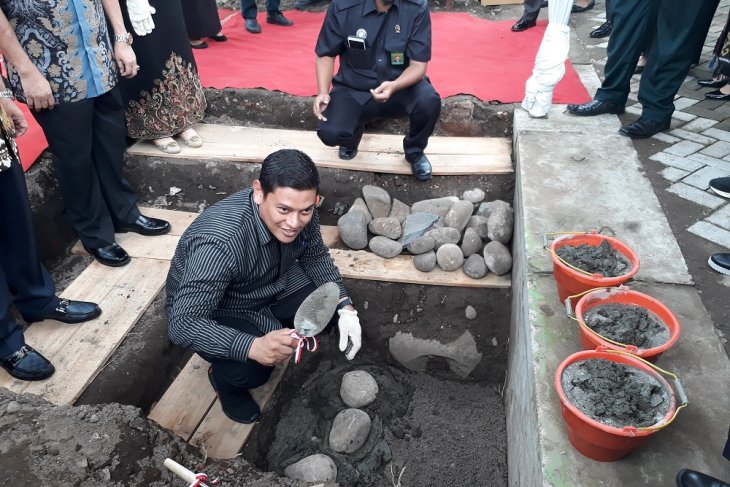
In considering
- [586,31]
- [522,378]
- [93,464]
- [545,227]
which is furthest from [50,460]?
[586,31]

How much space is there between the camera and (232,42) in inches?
213

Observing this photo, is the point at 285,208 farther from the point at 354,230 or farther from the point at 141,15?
the point at 141,15

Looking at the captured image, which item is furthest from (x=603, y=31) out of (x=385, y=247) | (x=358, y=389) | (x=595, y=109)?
(x=358, y=389)

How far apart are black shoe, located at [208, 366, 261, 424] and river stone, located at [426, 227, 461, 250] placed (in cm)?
139

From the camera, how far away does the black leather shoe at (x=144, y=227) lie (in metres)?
3.37

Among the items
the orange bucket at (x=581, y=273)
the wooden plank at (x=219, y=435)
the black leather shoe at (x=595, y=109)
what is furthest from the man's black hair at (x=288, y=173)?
the black leather shoe at (x=595, y=109)

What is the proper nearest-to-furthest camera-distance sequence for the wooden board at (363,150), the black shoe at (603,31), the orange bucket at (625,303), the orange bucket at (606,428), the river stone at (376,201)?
the orange bucket at (606,428) → the orange bucket at (625,303) → the river stone at (376,201) → the wooden board at (363,150) → the black shoe at (603,31)

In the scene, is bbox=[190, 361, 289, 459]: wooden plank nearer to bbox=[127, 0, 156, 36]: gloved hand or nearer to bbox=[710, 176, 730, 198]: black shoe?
bbox=[127, 0, 156, 36]: gloved hand

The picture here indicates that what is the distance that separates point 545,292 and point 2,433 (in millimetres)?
2180

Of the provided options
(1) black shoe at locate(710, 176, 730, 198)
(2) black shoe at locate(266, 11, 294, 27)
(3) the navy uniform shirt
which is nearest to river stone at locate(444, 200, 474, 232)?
A: (3) the navy uniform shirt

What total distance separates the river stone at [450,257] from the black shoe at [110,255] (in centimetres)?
188

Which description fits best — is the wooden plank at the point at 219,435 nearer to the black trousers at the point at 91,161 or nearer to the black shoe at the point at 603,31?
the black trousers at the point at 91,161

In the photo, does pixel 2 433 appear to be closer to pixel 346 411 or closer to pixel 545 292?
pixel 346 411

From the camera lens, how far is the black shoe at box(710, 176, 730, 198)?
3008 millimetres
